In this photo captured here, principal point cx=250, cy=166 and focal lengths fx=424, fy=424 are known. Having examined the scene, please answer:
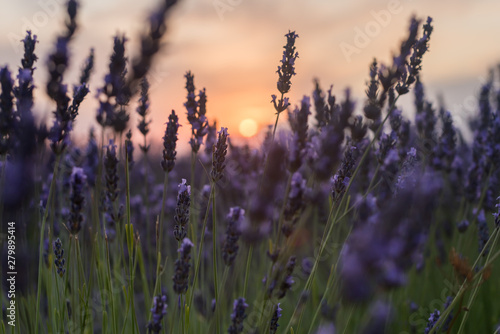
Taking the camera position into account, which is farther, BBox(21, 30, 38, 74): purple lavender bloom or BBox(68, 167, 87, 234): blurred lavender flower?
BBox(21, 30, 38, 74): purple lavender bloom

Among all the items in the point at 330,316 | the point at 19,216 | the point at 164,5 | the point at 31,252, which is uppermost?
the point at 164,5

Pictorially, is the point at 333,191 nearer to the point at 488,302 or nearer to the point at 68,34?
the point at 68,34

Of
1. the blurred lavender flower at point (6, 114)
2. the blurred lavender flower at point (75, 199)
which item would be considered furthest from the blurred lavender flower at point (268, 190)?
the blurred lavender flower at point (6, 114)

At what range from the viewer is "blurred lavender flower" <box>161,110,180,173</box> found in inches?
66.6

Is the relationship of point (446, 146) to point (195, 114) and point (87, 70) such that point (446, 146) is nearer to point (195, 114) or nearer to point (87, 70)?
point (195, 114)

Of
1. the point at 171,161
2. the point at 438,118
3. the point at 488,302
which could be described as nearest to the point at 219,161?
the point at 171,161

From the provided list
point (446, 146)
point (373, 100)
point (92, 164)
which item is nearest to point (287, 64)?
point (373, 100)

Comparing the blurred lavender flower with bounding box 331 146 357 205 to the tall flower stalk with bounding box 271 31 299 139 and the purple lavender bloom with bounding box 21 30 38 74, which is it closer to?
the tall flower stalk with bounding box 271 31 299 139

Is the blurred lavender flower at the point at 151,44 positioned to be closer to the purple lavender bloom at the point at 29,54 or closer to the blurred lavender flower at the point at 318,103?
the purple lavender bloom at the point at 29,54

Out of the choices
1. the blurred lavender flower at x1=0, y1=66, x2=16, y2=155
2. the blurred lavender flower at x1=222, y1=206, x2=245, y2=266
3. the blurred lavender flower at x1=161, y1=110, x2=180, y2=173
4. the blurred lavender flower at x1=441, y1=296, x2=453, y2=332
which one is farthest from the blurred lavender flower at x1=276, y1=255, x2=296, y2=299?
the blurred lavender flower at x1=0, y1=66, x2=16, y2=155

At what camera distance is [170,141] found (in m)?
1.72

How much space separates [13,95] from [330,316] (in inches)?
54.9

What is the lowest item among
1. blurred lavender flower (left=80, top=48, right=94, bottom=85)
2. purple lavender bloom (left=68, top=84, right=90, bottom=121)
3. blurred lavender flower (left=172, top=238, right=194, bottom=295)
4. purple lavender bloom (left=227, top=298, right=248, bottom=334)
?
purple lavender bloom (left=227, top=298, right=248, bottom=334)

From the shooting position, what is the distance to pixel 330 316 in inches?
55.4
